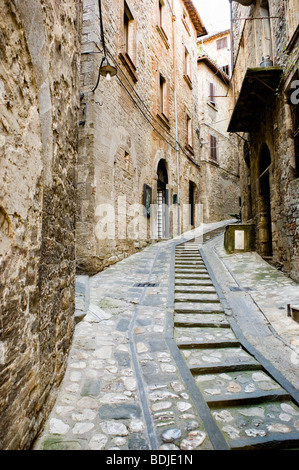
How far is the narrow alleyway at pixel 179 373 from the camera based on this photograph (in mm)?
1941

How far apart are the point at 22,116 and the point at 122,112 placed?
→ 6878 millimetres

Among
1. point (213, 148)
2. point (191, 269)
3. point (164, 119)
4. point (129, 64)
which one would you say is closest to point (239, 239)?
point (191, 269)

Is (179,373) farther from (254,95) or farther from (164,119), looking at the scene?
(164,119)

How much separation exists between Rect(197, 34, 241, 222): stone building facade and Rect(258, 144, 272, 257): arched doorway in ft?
26.7

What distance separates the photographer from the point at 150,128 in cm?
1006

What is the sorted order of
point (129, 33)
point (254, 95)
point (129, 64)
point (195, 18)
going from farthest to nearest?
1. point (195, 18)
2. point (129, 33)
3. point (129, 64)
4. point (254, 95)

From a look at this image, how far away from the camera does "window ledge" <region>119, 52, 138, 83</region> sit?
7838mm

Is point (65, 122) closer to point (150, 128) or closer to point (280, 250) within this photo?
point (280, 250)

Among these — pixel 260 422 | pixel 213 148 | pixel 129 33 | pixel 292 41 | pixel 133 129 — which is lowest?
pixel 260 422

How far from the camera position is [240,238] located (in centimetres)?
865

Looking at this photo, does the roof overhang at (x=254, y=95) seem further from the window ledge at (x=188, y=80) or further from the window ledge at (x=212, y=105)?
the window ledge at (x=212, y=105)

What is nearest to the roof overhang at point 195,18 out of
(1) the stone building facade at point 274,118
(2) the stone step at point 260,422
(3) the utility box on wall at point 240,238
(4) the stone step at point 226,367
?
(1) the stone building facade at point 274,118

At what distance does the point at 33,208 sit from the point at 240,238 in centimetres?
769

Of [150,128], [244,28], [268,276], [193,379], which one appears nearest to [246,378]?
[193,379]
